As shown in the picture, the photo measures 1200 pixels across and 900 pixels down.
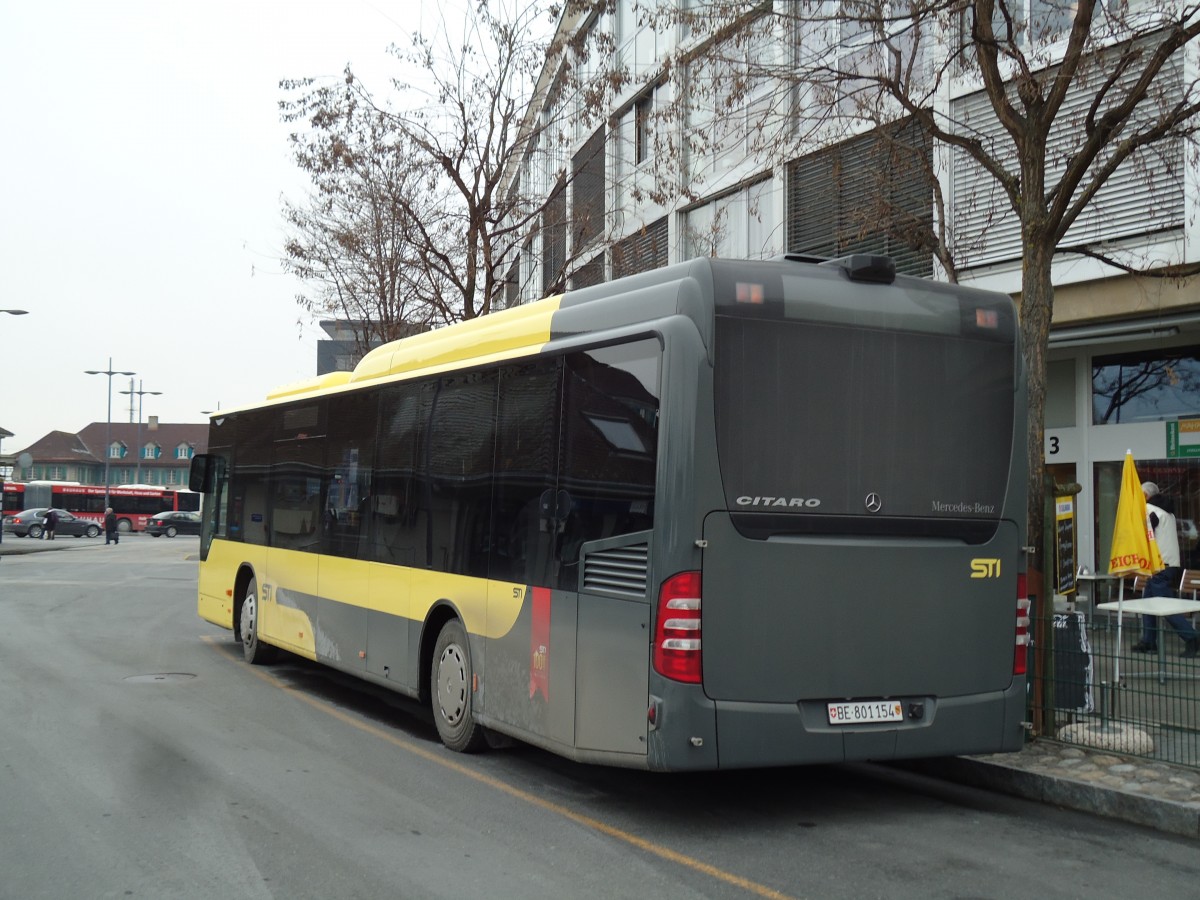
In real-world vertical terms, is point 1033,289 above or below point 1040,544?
above

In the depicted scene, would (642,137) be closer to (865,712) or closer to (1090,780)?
(1090,780)

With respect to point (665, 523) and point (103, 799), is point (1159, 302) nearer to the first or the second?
point (665, 523)

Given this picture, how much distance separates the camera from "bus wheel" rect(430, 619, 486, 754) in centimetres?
867

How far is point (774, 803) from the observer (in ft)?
24.4

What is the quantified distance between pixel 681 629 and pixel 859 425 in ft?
5.18

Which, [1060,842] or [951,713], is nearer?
Result: [1060,842]

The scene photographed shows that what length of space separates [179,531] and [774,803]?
78.4 meters

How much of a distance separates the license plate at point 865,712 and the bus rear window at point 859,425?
0.97 metres

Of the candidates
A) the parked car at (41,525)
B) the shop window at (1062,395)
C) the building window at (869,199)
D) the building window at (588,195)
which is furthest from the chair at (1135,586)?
the parked car at (41,525)

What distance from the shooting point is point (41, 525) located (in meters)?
69.6

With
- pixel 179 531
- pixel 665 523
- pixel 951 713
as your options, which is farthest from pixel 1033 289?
pixel 179 531

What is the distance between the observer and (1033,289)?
9.24 metres

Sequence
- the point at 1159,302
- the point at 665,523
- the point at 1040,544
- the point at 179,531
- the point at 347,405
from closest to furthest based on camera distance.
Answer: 1. the point at 665,523
2. the point at 1040,544
3. the point at 347,405
4. the point at 1159,302
5. the point at 179,531

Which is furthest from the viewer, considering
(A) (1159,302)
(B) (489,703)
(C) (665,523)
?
(A) (1159,302)
